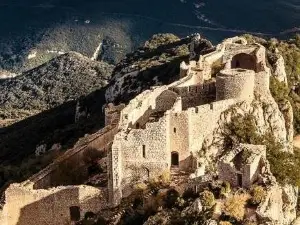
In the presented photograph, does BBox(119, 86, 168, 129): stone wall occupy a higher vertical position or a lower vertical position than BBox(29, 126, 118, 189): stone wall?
higher

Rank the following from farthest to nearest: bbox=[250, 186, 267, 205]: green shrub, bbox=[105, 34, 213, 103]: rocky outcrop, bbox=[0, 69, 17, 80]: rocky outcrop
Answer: bbox=[0, 69, 17, 80]: rocky outcrop
bbox=[105, 34, 213, 103]: rocky outcrop
bbox=[250, 186, 267, 205]: green shrub

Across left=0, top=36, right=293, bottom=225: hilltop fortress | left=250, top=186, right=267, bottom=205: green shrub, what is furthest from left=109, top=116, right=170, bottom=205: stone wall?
left=250, top=186, right=267, bottom=205: green shrub

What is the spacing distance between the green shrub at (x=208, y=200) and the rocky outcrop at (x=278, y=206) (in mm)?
1745

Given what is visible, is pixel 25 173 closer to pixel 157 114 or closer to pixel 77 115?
pixel 157 114

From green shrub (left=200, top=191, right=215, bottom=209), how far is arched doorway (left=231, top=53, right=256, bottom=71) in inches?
686

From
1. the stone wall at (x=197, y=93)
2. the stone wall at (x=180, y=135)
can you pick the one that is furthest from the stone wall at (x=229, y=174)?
the stone wall at (x=197, y=93)

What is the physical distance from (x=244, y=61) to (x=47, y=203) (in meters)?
16.4

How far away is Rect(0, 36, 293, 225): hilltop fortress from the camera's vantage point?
33.3 meters

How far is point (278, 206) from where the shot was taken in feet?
98.2

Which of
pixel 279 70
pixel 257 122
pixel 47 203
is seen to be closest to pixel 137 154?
pixel 47 203

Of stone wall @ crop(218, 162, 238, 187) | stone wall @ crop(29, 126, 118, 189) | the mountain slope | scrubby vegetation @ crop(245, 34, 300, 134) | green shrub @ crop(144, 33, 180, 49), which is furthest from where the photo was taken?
the mountain slope

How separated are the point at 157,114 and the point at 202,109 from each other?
2.40 meters

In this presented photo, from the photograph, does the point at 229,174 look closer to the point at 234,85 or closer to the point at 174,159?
the point at 174,159

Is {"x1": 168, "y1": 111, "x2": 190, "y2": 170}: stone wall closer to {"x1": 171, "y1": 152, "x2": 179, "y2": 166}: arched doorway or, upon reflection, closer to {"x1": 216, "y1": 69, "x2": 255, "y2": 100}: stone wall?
{"x1": 171, "y1": 152, "x2": 179, "y2": 166}: arched doorway
